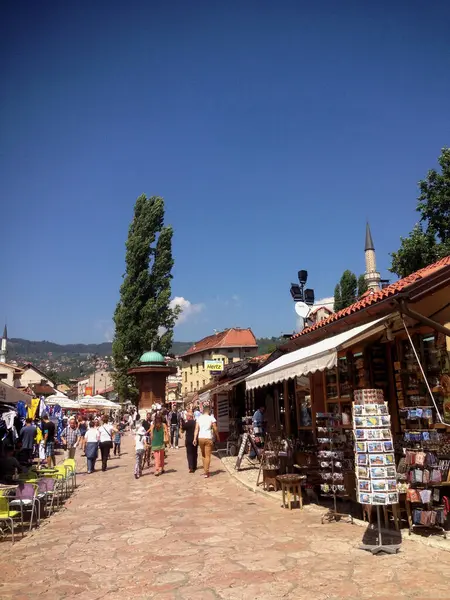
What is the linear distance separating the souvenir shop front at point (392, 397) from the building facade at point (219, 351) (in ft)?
189

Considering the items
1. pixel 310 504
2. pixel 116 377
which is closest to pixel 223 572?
pixel 310 504

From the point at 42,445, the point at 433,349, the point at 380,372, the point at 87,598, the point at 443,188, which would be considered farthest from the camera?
the point at 443,188

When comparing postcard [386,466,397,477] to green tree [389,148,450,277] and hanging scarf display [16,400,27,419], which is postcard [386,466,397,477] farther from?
green tree [389,148,450,277]

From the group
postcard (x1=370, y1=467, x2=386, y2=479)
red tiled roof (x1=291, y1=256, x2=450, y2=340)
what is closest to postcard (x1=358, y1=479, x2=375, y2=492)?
postcard (x1=370, y1=467, x2=386, y2=479)

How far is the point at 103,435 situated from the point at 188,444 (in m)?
3.14

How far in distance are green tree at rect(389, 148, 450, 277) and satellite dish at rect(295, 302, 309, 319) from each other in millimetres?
9794

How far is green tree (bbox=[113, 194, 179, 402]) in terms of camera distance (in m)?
32.8

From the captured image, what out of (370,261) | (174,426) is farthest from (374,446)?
(370,261)

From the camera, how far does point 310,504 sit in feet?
27.4

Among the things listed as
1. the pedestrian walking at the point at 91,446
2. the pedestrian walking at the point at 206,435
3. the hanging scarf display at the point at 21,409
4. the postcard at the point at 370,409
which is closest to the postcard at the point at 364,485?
→ the postcard at the point at 370,409

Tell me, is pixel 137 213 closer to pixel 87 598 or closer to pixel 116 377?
pixel 116 377

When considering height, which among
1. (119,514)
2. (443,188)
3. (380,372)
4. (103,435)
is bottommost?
(119,514)

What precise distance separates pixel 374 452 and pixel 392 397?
103 inches

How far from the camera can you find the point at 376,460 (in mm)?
5793
